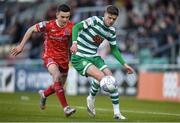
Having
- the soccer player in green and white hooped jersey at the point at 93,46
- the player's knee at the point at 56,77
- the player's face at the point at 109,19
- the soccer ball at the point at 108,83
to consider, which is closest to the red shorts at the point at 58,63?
the player's knee at the point at 56,77

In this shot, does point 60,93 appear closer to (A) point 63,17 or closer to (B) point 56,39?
(B) point 56,39

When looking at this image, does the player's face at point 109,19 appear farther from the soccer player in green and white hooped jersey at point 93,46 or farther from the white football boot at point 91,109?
the white football boot at point 91,109

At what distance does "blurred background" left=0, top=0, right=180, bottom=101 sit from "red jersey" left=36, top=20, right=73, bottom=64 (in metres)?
7.67

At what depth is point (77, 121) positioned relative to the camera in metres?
13.8

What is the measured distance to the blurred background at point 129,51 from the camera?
1096 inches

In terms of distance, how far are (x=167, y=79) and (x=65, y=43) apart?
11.2m

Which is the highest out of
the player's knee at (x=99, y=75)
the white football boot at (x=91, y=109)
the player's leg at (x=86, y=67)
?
the player's leg at (x=86, y=67)

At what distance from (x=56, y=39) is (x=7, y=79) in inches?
642

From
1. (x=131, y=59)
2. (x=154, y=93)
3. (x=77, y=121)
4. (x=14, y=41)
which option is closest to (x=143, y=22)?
(x=131, y=59)

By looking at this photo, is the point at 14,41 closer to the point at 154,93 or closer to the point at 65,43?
the point at 154,93

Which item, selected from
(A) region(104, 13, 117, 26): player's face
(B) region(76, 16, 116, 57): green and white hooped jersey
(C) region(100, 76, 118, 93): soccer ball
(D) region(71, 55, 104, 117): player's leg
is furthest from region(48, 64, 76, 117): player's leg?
(A) region(104, 13, 117, 26): player's face

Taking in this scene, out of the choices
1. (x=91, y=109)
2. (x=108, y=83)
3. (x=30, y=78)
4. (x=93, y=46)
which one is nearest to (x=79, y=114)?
(x=91, y=109)

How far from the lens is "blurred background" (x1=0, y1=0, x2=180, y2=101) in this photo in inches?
1096

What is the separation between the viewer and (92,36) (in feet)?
50.2
